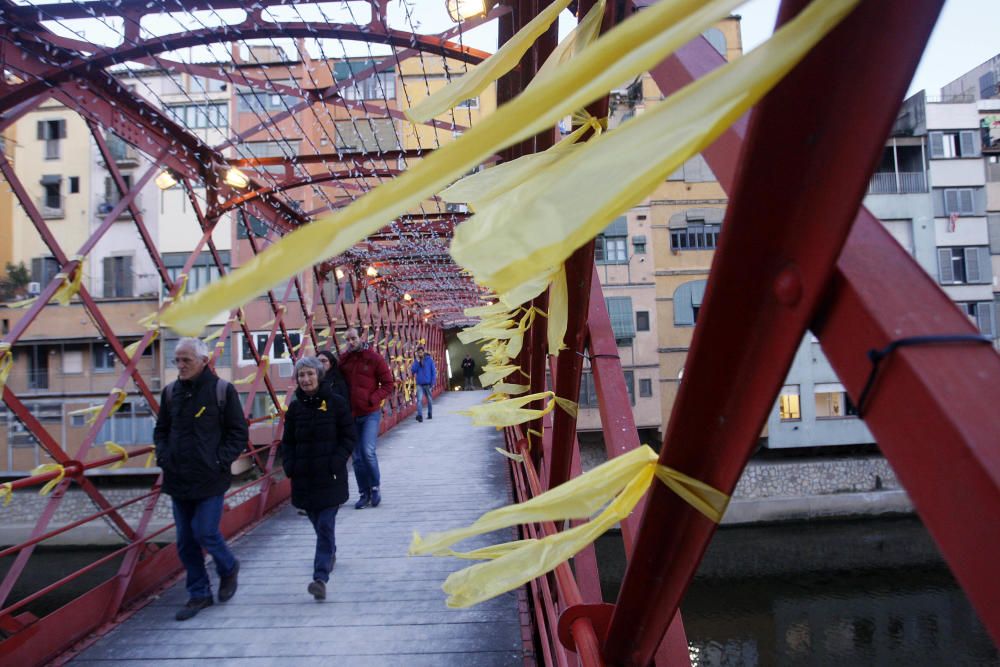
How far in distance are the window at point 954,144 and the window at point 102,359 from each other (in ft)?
97.5

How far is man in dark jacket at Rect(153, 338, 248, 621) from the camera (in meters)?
3.64

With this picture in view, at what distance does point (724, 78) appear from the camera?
61 centimetres

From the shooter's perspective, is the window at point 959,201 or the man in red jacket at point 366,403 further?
the window at point 959,201

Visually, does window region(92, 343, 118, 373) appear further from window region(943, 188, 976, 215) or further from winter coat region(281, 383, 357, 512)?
window region(943, 188, 976, 215)

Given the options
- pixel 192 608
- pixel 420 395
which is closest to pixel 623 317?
pixel 420 395

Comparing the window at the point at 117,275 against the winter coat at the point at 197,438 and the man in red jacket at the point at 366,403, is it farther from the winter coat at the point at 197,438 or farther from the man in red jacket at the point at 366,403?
the winter coat at the point at 197,438

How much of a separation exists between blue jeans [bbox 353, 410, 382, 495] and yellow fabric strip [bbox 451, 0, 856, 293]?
18.2 ft

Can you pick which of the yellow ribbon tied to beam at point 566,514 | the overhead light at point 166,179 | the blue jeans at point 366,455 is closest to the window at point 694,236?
the blue jeans at point 366,455

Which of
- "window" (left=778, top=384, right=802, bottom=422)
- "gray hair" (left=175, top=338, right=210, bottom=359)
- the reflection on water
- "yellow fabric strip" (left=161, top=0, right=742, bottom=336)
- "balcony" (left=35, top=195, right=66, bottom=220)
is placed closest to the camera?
"yellow fabric strip" (left=161, top=0, right=742, bottom=336)

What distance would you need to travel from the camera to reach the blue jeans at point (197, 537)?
368cm

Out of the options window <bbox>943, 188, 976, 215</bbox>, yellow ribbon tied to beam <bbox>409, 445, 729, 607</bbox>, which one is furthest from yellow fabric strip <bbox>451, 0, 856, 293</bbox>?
window <bbox>943, 188, 976, 215</bbox>

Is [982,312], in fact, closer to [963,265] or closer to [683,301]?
[963,265]

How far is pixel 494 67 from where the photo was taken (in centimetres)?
119

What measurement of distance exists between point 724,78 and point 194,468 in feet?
12.6
